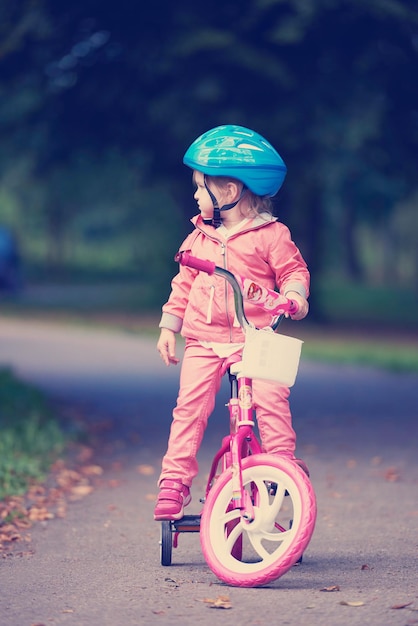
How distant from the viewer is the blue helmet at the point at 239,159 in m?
5.07

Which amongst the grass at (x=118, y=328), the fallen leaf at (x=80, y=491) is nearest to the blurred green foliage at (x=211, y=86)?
the grass at (x=118, y=328)

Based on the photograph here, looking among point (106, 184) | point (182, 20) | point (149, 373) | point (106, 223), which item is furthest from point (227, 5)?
point (106, 223)

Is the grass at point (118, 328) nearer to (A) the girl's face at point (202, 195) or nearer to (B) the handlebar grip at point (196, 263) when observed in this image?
(A) the girl's face at point (202, 195)

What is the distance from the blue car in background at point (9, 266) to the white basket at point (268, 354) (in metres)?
36.1

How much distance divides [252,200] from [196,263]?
0.55 m

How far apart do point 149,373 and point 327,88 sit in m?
3.90

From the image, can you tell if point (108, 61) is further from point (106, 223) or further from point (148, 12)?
point (106, 223)

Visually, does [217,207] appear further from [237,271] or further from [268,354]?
[268,354]

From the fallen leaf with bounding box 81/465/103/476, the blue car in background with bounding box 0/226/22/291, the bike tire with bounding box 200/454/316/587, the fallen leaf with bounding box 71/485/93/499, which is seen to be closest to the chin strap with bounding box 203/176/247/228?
the bike tire with bounding box 200/454/316/587

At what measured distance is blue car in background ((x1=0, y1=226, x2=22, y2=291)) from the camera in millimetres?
40656

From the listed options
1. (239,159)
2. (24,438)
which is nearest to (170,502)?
(239,159)

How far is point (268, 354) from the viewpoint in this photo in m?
4.88

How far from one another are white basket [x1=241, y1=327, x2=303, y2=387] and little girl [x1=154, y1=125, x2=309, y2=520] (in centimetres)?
18

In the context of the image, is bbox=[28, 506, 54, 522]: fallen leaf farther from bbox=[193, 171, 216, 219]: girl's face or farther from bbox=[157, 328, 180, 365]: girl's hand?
bbox=[193, 171, 216, 219]: girl's face
